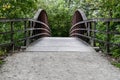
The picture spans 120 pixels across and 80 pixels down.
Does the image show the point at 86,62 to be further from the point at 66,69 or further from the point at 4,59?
the point at 4,59

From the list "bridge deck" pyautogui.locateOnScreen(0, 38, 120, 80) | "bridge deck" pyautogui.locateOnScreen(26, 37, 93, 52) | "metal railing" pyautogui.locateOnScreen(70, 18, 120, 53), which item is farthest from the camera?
"bridge deck" pyautogui.locateOnScreen(26, 37, 93, 52)

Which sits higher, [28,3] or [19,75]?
[28,3]

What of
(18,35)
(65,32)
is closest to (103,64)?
(18,35)

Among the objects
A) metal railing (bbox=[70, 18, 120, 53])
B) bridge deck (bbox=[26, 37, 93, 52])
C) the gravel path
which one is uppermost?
metal railing (bbox=[70, 18, 120, 53])

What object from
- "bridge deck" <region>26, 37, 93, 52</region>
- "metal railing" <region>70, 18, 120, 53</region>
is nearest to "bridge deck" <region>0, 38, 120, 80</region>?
"metal railing" <region>70, 18, 120, 53</region>

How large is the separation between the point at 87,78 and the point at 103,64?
5.56 feet

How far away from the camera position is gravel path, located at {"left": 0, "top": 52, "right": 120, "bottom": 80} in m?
6.54

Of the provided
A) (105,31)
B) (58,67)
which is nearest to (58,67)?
(58,67)

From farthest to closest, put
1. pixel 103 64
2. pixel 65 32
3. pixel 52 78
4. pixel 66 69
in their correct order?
pixel 65 32 → pixel 103 64 → pixel 66 69 → pixel 52 78

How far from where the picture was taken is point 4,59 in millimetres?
8477

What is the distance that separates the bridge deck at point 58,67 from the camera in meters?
6.54

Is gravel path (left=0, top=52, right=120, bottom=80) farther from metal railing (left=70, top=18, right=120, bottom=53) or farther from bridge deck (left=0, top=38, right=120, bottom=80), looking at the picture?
metal railing (left=70, top=18, right=120, bottom=53)

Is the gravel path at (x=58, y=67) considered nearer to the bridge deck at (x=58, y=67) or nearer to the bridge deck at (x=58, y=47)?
the bridge deck at (x=58, y=67)

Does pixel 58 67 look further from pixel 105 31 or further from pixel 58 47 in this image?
pixel 58 47
